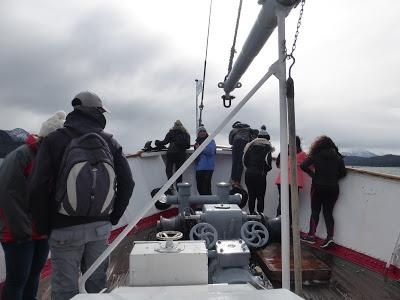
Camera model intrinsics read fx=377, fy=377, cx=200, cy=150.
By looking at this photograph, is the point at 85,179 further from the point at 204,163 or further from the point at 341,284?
the point at 204,163

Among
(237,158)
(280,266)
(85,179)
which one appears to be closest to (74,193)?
(85,179)

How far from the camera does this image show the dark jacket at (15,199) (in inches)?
94.9

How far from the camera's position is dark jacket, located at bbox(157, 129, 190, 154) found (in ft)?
23.6

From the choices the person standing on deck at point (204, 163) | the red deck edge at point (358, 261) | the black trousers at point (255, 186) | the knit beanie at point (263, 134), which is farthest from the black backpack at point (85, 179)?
the person standing on deck at point (204, 163)

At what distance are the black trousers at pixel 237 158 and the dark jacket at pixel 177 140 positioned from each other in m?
0.91

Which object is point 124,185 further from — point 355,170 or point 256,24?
point 355,170

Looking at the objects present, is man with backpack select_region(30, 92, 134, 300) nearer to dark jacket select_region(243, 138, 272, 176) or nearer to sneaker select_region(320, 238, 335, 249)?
sneaker select_region(320, 238, 335, 249)

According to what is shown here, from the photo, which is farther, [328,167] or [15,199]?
[328,167]

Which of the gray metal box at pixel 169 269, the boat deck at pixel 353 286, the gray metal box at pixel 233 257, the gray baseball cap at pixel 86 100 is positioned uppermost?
the gray baseball cap at pixel 86 100

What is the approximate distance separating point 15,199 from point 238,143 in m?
5.11

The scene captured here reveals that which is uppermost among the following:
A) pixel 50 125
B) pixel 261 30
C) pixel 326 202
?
pixel 261 30

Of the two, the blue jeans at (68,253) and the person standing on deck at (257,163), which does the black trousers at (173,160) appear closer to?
the person standing on deck at (257,163)

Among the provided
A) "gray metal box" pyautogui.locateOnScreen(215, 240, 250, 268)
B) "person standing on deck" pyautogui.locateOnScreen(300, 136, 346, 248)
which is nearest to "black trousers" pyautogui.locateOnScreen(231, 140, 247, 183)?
"person standing on deck" pyautogui.locateOnScreen(300, 136, 346, 248)

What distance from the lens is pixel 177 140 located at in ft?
23.7
